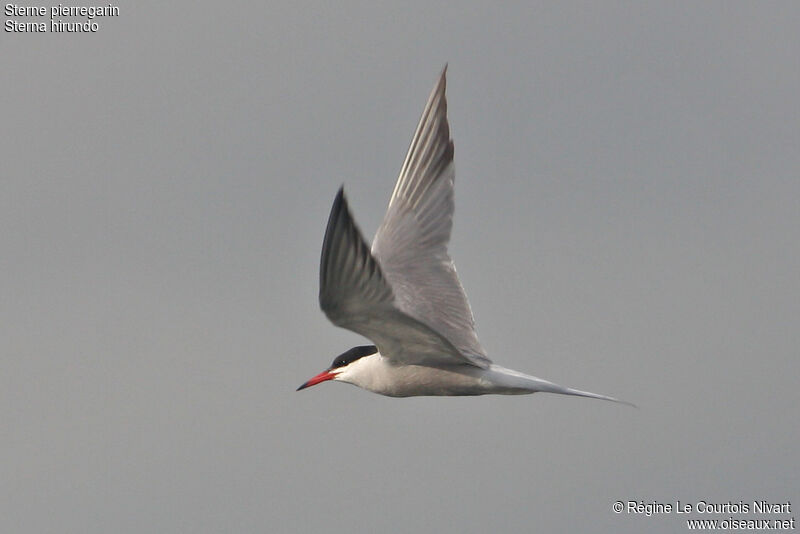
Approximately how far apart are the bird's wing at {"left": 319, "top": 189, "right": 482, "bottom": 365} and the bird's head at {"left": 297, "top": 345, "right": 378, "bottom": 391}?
616 mm

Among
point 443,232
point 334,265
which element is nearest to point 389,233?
point 443,232

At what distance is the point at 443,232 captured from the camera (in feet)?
42.3

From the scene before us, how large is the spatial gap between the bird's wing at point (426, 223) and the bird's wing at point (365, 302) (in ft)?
3.49

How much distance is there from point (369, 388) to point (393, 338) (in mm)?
1097

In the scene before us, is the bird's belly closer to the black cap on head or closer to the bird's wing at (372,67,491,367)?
the black cap on head

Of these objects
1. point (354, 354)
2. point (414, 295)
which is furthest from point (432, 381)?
point (414, 295)

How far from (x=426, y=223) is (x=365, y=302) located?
10.2 feet

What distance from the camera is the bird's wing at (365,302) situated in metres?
9.13

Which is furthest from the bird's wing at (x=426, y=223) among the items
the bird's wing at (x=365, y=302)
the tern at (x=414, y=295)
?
the bird's wing at (x=365, y=302)

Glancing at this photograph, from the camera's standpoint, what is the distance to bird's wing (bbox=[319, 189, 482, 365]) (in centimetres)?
913

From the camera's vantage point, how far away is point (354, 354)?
12.1m

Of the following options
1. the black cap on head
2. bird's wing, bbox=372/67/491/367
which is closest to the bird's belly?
the black cap on head

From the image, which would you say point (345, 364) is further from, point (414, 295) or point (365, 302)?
point (365, 302)

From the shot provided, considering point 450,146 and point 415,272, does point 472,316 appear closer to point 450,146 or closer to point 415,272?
point 415,272
